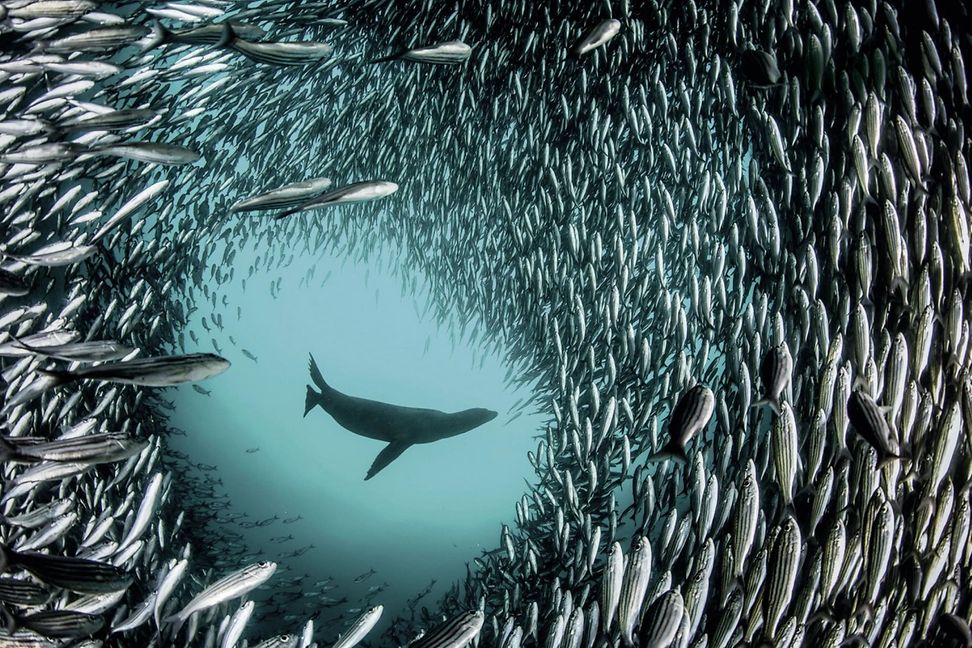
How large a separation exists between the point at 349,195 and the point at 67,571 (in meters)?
1.92

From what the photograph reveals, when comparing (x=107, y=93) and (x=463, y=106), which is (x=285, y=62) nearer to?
(x=107, y=93)

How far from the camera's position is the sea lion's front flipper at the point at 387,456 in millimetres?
8047

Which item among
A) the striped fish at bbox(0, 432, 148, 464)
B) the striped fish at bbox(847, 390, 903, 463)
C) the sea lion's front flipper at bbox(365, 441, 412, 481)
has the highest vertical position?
the striped fish at bbox(0, 432, 148, 464)

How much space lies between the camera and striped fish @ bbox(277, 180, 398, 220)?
2758 mm

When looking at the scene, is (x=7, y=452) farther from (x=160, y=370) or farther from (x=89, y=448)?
(x=160, y=370)

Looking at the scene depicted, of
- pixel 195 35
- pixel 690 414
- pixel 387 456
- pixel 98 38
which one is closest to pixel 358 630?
pixel 690 414

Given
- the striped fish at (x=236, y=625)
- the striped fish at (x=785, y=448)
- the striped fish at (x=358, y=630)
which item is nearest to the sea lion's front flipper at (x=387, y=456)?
the striped fish at (x=236, y=625)

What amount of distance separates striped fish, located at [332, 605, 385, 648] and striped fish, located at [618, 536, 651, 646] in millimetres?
1113

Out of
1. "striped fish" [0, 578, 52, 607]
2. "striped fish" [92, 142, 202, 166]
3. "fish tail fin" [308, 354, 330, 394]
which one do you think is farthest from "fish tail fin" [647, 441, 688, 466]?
"fish tail fin" [308, 354, 330, 394]

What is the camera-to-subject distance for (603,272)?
5.54 m

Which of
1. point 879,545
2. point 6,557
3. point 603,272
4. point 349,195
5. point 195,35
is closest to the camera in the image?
point 6,557

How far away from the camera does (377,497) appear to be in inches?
1028

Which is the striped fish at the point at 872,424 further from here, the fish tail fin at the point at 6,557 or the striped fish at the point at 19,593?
the striped fish at the point at 19,593

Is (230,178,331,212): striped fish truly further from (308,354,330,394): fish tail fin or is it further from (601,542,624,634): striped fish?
(308,354,330,394): fish tail fin
